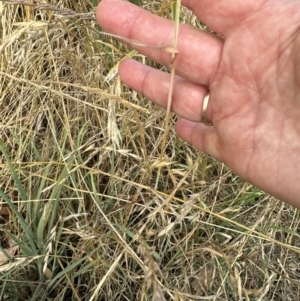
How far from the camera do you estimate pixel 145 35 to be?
1096mm

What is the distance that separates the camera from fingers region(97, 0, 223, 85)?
3.56ft

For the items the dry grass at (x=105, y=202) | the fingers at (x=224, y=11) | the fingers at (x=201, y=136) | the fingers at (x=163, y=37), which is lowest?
the dry grass at (x=105, y=202)

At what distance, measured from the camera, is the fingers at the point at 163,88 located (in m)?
1.15

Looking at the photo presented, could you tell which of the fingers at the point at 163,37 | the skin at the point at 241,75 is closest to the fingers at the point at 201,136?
the skin at the point at 241,75

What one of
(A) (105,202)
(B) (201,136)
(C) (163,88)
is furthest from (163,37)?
(A) (105,202)

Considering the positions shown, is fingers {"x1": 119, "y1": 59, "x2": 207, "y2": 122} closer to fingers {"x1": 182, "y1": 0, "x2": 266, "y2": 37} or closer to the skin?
the skin

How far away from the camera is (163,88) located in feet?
3.76

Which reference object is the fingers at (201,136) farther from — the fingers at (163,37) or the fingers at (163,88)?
the fingers at (163,37)

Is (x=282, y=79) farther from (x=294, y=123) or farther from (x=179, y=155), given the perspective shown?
(x=179, y=155)

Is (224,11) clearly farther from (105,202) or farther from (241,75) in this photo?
(105,202)

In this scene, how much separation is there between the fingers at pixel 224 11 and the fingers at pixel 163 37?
0.03m

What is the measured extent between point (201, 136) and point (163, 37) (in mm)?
A: 263

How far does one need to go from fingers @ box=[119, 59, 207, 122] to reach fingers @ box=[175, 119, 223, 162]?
0.15ft

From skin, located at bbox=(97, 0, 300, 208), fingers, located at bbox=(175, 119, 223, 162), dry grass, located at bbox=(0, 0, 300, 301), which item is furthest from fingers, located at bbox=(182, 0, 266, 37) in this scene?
fingers, located at bbox=(175, 119, 223, 162)
